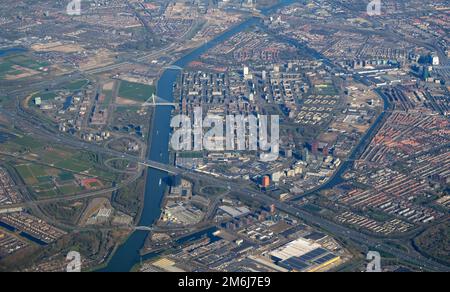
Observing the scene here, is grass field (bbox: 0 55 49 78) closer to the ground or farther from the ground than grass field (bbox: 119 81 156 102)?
farther from the ground

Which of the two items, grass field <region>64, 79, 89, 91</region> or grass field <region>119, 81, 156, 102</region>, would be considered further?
grass field <region>64, 79, 89, 91</region>

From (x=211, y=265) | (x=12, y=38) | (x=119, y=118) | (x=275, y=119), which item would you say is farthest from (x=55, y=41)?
(x=211, y=265)

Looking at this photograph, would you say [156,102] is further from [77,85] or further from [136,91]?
[77,85]

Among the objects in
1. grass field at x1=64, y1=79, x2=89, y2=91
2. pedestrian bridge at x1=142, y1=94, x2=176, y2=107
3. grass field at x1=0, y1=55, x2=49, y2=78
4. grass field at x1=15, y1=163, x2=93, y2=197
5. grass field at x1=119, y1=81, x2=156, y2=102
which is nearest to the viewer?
grass field at x1=15, y1=163, x2=93, y2=197

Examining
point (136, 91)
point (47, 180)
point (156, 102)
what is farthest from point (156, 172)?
point (136, 91)

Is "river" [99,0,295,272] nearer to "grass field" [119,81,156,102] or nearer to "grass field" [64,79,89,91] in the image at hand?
"grass field" [119,81,156,102]

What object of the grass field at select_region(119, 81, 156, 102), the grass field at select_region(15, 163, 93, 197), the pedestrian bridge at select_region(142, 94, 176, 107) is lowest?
the grass field at select_region(15, 163, 93, 197)

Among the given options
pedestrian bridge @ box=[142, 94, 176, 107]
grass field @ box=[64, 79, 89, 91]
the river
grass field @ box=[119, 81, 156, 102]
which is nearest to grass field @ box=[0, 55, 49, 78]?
grass field @ box=[64, 79, 89, 91]

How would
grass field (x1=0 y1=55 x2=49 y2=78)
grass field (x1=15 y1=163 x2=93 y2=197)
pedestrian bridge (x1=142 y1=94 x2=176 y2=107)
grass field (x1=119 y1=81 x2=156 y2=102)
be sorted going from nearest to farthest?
grass field (x1=15 y1=163 x2=93 y2=197)
pedestrian bridge (x1=142 y1=94 x2=176 y2=107)
grass field (x1=119 y1=81 x2=156 y2=102)
grass field (x1=0 y1=55 x2=49 y2=78)
